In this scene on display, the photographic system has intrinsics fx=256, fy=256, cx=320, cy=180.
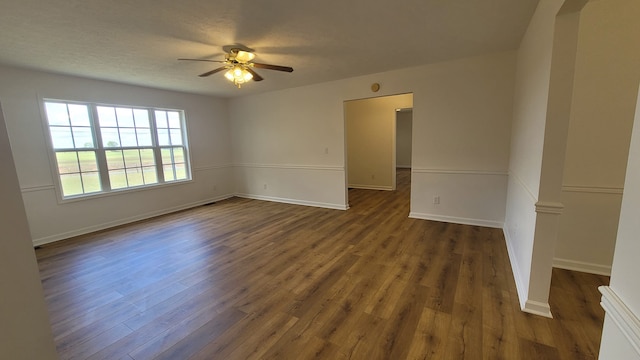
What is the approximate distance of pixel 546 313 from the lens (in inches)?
75.1

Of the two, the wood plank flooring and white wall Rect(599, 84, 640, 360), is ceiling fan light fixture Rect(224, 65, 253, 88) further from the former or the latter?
white wall Rect(599, 84, 640, 360)

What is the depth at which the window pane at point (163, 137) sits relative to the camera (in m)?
5.15

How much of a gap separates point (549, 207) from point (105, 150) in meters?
5.89

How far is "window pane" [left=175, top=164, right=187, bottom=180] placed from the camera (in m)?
5.50

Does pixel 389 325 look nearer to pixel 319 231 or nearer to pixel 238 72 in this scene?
pixel 319 231

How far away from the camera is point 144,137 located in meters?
4.94

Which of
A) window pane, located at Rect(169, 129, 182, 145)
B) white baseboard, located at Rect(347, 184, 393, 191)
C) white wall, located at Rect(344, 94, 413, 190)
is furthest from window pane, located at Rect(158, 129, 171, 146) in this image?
white baseboard, located at Rect(347, 184, 393, 191)

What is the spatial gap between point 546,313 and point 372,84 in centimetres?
365

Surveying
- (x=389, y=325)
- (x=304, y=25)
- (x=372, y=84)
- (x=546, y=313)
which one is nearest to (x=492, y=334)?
(x=546, y=313)

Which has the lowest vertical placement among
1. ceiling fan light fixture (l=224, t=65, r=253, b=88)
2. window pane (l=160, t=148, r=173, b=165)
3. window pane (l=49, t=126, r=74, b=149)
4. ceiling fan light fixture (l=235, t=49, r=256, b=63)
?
window pane (l=160, t=148, r=173, b=165)

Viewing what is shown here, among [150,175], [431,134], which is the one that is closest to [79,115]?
[150,175]

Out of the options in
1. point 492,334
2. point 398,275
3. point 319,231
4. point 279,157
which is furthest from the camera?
→ point 279,157

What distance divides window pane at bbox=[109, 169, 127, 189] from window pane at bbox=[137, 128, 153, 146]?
2.10 ft

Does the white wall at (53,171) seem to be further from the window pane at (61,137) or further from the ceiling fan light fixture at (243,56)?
the ceiling fan light fixture at (243,56)
